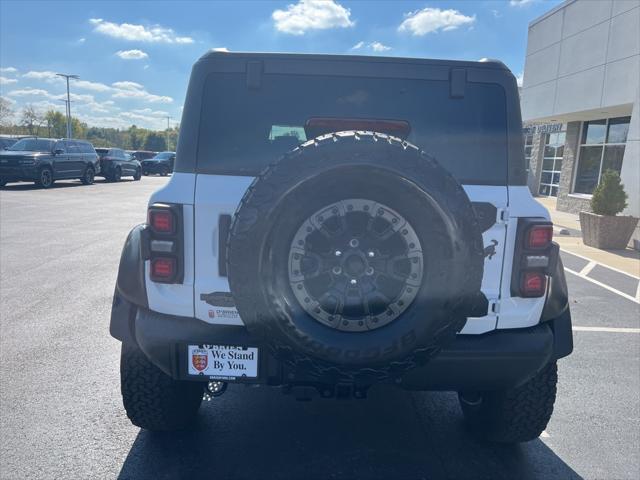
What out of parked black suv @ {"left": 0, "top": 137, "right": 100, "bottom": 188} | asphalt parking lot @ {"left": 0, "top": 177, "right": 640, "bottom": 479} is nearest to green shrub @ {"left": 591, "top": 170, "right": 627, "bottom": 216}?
asphalt parking lot @ {"left": 0, "top": 177, "right": 640, "bottom": 479}

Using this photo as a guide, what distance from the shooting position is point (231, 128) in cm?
253

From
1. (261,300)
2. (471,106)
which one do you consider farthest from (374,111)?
(261,300)

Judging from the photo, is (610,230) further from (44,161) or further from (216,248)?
(44,161)

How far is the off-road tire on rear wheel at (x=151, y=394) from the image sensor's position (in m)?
2.74

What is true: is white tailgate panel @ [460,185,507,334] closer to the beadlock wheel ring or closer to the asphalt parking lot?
the beadlock wheel ring

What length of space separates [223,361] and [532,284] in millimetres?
1542

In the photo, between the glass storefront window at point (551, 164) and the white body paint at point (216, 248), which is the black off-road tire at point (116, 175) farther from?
the white body paint at point (216, 248)

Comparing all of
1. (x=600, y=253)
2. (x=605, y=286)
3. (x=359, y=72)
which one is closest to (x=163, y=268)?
(x=359, y=72)

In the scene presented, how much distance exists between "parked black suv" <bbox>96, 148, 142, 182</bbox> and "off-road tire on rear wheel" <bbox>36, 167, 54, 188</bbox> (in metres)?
5.84

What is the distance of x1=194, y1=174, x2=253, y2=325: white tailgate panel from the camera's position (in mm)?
2312

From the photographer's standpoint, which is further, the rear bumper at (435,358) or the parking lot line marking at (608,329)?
the parking lot line marking at (608,329)

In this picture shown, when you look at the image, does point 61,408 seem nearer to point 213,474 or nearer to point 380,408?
point 213,474

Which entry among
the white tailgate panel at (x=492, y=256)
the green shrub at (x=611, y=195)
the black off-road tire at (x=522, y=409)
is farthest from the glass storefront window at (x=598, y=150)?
the white tailgate panel at (x=492, y=256)

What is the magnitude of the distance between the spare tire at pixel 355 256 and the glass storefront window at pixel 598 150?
46.5 ft
